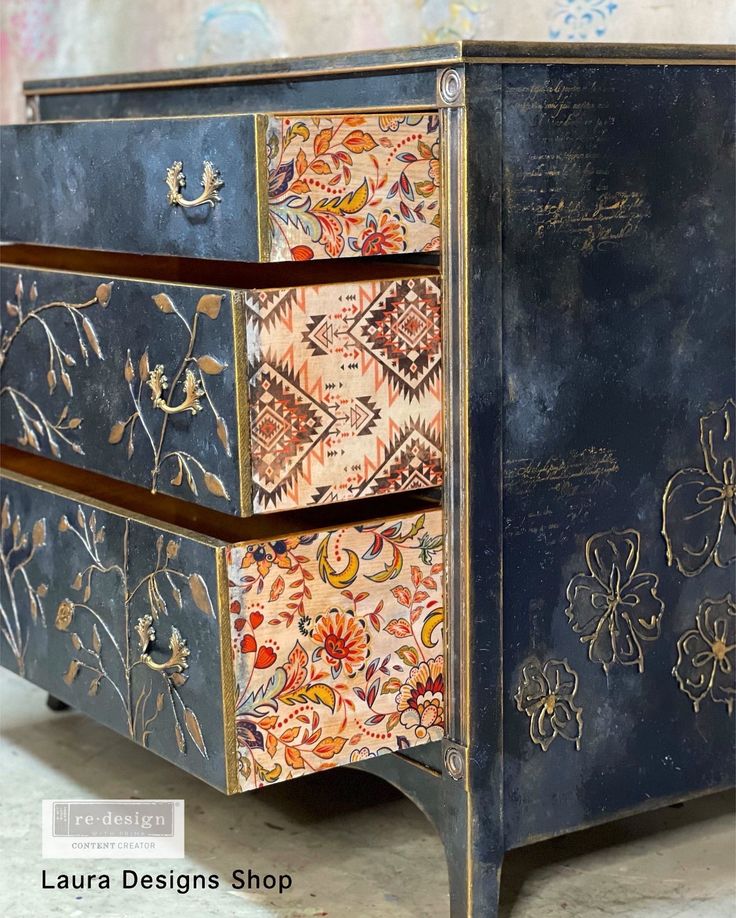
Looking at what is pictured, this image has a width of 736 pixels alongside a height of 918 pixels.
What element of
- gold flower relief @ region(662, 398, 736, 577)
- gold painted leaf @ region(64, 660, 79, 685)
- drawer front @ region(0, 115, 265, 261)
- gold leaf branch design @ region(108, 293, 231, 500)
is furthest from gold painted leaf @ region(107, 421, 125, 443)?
gold flower relief @ region(662, 398, 736, 577)

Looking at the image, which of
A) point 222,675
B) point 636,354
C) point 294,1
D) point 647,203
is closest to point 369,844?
point 222,675

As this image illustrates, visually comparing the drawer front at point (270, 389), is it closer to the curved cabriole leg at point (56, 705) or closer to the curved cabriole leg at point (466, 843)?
the curved cabriole leg at point (466, 843)

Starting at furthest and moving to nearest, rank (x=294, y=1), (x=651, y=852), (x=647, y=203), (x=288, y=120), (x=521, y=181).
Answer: (x=294, y=1) < (x=651, y=852) < (x=647, y=203) < (x=521, y=181) < (x=288, y=120)

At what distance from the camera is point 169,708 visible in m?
1.83

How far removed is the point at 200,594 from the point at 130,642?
0.23 meters

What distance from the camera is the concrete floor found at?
194cm

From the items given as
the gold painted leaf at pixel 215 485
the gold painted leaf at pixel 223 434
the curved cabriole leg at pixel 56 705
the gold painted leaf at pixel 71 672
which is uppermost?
the gold painted leaf at pixel 223 434

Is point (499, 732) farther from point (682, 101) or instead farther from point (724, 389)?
point (682, 101)

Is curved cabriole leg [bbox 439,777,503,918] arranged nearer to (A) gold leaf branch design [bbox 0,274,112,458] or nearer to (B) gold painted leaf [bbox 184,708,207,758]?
(B) gold painted leaf [bbox 184,708,207,758]

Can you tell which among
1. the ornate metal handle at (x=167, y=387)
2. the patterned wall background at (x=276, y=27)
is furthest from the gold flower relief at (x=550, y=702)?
the patterned wall background at (x=276, y=27)

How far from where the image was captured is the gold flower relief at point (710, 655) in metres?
1.99

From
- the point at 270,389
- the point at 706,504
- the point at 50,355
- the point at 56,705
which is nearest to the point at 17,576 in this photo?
the point at 50,355

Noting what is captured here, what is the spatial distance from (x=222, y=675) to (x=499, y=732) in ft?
1.14

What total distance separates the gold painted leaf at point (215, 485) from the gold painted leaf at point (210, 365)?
4.5 inches
